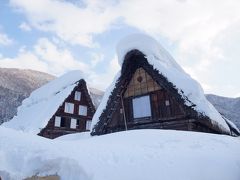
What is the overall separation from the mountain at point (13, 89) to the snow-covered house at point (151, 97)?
2058 centimetres

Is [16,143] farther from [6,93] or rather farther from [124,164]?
[6,93]

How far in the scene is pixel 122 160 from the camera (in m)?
4.52

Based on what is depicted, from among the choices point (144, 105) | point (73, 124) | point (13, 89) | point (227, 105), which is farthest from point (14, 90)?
point (227, 105)

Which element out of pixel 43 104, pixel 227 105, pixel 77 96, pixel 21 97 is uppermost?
pixel 21 97

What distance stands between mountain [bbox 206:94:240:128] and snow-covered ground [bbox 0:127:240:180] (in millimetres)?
33382

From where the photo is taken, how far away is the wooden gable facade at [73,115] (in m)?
23.8

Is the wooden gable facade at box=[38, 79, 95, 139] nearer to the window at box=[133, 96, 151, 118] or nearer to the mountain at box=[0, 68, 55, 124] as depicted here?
the mountain at box=[0, 68, 55, 124]

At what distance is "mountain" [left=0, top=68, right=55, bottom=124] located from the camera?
102ft

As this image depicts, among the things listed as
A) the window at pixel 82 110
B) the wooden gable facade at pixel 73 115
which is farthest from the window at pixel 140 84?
the window at pixel 82 110

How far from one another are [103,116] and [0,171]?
1012cm

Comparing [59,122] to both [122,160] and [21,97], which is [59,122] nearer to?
[21,97]

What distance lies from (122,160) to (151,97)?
28.6 ft

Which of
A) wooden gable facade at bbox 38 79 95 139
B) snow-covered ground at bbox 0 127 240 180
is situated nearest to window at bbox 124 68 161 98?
snow-covered ground at bbox 0 127 240 180

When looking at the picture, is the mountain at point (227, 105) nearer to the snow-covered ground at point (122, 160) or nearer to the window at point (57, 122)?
the window at point (57, 122)
